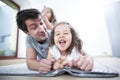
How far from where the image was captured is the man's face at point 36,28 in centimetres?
78

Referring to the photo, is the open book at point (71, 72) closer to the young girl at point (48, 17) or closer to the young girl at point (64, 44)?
the young girl at point (64, 44)

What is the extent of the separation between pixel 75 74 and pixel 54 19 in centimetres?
30

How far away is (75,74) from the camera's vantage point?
641 mm

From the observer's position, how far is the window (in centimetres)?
86

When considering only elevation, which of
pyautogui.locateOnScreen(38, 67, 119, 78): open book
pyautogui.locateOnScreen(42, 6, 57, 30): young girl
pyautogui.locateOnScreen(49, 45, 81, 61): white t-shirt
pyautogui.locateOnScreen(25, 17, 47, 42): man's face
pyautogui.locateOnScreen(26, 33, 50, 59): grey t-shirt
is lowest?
pyautogui.locateOnScreen(38, 67, 119, 78): open book

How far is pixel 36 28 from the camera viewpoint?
78 cm

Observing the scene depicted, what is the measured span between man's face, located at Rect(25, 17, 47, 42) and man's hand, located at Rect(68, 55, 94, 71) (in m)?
0.20

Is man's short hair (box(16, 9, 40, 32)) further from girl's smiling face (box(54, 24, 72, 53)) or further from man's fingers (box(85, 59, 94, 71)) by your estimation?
man's fingers (box(85, 59, 94, 71))

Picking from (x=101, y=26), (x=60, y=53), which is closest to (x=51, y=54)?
(x=60, y=53)

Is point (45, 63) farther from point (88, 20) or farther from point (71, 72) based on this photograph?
point (88, 20)

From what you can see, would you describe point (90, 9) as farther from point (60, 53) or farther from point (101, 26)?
point (60, 53)

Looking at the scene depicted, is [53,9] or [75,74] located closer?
[75,74]

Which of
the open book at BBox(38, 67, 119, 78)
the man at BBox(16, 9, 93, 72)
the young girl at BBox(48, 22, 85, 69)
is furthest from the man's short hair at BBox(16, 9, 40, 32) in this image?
the open book at BBox(38, 67, 119, 78)

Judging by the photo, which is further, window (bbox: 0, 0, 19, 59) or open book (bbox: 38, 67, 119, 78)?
window (bbox: 0, 0, 19, 59)
